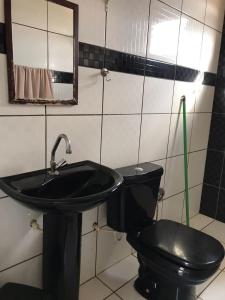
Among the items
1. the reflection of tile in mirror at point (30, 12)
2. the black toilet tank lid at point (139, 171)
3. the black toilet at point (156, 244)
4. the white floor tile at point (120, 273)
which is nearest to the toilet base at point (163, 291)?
the black toilet at point (156, 244)

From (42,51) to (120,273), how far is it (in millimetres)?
1493

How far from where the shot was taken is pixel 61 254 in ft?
3.92

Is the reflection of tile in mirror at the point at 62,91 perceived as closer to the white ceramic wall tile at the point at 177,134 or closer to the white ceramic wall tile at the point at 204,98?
the white ceramic wall tile at the point at 177,134

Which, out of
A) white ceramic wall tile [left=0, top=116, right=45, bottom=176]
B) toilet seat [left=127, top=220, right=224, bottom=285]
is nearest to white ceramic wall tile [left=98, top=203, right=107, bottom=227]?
toilet seat [left=127, top=220, right=224, bottom=285]

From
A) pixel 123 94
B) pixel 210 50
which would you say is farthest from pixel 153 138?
pixel 210 50

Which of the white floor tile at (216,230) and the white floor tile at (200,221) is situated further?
the white floor tile at (200,221)

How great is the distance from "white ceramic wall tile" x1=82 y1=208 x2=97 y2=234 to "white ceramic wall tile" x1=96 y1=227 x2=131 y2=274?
0.12m

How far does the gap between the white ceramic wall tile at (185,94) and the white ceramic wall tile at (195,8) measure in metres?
0.50

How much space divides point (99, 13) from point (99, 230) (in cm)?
128

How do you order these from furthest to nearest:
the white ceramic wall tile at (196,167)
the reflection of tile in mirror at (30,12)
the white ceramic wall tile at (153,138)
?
the white ceramic wall tile at (196,167), the white ceramic wall tile at (153,138), the reflection of tile in mirror at (30,12)

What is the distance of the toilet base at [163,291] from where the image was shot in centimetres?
141

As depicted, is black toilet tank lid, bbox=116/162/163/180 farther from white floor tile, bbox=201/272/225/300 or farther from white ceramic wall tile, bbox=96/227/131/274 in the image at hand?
white floor tile, bbox=201/272/225/300

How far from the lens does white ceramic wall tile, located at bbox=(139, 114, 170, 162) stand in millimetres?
1790

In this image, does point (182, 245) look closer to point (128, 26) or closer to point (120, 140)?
point (120, 140)
